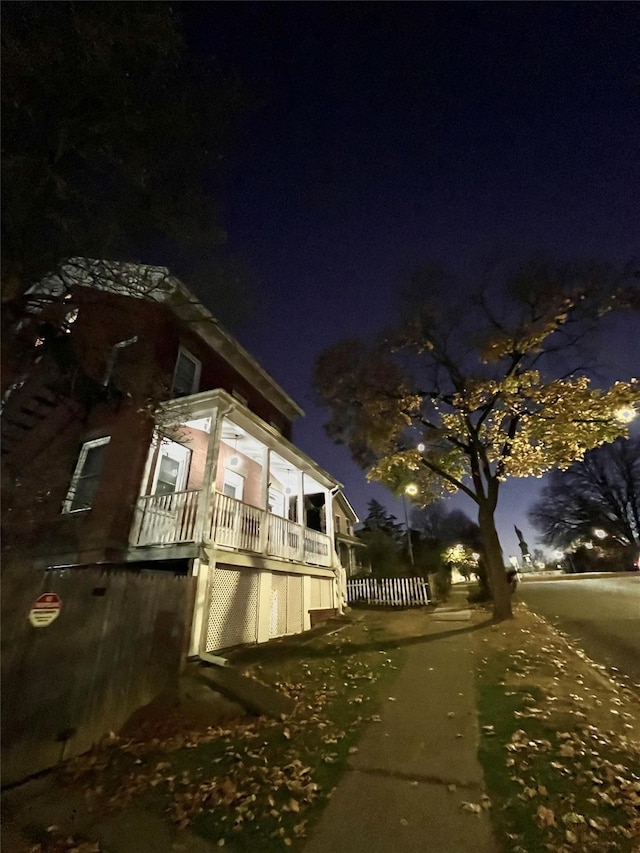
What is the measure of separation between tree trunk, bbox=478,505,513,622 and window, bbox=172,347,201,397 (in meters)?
11.1

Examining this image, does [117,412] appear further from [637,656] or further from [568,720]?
Result: [637,656]

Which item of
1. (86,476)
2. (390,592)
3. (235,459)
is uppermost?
(235,459)

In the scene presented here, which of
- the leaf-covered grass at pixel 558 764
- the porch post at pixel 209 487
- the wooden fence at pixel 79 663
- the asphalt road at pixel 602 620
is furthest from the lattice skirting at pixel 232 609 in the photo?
the asphalt road at pixel 602 620

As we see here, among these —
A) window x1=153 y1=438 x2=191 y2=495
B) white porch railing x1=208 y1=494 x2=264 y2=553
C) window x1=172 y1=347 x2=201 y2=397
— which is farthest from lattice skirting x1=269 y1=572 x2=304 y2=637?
window x1=172 y1=347 x2=201 y2=397

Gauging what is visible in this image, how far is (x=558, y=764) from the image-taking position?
4.49 m

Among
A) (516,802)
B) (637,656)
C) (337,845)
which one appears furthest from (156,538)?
(637,656)

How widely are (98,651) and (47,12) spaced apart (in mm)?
10175

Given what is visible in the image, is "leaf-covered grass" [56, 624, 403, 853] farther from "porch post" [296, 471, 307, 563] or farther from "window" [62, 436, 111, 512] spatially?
"window" [62, 436, 111, 512]

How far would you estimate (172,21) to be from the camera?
7176 millimetres

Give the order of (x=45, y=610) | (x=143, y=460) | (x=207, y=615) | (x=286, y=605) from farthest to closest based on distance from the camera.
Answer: (x=286, y=605), (x=143, y=460), (x=207, y=615), (x=45, y=610)

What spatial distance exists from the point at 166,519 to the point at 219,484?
3.57m

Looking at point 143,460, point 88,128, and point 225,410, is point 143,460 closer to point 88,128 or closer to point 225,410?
point 225,410

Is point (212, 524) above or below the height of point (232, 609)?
above

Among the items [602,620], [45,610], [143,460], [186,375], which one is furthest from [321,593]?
[45,610]
